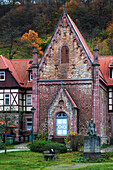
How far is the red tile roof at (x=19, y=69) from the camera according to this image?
4675 centimetres

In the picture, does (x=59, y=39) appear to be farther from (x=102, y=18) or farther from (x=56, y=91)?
(x=102, y=18)

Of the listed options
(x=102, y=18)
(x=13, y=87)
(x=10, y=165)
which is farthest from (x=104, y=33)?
(x=10, y=165)

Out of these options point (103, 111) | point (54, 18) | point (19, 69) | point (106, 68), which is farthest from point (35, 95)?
point (54, 18)

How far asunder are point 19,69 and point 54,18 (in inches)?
2469

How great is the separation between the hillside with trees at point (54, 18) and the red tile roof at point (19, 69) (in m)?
41.1

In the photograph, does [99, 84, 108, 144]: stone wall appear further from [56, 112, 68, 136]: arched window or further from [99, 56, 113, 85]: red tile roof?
[56, 112, 68, 136]: arched window

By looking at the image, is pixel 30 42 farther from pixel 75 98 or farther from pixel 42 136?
pixel 42 136

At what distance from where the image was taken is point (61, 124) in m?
39.0

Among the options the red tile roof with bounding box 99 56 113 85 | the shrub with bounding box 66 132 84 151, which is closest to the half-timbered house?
the red tile roof with bounding box 99 56 113 85

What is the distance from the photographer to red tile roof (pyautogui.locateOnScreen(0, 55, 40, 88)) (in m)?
46.8

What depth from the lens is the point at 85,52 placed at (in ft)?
132

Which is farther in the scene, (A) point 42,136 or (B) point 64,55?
(B) point 64,55

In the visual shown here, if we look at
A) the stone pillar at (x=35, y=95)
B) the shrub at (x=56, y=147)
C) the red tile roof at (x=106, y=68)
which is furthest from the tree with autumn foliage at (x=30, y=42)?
the shrub at (x=56, y=147)

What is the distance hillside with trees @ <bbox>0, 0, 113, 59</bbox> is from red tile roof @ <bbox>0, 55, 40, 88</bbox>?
135 feet
